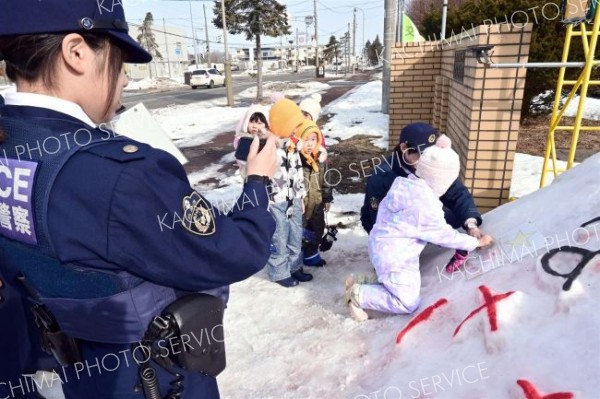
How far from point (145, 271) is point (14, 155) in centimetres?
44

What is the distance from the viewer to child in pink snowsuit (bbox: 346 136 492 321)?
260cm

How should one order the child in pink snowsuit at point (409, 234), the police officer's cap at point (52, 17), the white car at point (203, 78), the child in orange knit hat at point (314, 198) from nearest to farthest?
the police officer's cap at point (52, 17) → the child in pink snowsuit at point (409, 234) → the child in orange knit hat at point (314, 198) → the white car at point (203, 78)

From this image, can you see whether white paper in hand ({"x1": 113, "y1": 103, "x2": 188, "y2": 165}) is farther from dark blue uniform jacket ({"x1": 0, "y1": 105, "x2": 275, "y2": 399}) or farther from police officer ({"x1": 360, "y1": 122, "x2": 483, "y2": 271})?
dark blue uniform jacket ({"x1": 0, "y1": 105, "x2": 275, "y2": 399})

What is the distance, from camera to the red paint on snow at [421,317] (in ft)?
8.13

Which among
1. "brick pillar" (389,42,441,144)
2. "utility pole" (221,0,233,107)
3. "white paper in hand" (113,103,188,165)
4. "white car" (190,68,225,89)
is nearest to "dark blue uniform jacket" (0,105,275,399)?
"white paper in hand" (113,103,188,165)

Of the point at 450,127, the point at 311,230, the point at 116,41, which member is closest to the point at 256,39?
the point at 450,127

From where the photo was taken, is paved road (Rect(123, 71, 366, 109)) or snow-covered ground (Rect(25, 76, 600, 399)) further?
paved road (Rect(123, 71, 366, 109))

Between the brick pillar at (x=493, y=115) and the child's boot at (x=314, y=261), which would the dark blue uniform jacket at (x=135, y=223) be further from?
the brick pillar at (x=493, y=115)

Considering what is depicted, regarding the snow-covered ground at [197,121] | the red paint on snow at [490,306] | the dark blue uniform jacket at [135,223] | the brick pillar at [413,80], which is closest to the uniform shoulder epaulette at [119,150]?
the dark blue uniform jacket at [135,223]

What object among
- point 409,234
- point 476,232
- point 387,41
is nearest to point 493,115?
point 476,232

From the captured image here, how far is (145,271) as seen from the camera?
42.6 inches

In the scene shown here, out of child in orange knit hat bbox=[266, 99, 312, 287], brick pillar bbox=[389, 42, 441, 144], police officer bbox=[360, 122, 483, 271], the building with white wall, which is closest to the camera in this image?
police officer bbox=[360, 122, 483, 271]

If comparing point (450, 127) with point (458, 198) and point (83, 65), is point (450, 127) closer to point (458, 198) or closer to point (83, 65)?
point (458, 198)

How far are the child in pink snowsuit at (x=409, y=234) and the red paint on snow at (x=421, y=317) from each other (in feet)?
0.63
